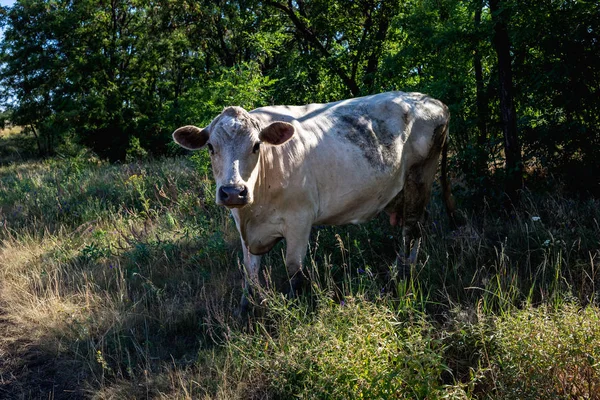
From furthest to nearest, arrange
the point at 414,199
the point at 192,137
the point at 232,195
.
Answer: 1. the point at 414,199
2. the point at 192,137
3. the point at 232,195

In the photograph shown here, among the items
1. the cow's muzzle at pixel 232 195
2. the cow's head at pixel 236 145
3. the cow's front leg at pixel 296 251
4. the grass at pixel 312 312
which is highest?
the cow's head at pixel 236 145

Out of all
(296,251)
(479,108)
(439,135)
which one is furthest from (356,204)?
(479,108)

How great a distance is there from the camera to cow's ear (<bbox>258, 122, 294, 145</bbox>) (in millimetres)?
4168

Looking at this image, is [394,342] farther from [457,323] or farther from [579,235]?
[579,235]

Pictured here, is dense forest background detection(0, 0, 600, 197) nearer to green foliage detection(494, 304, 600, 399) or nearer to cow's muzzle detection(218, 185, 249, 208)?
green foliage detection(494, 304, 600, 399)

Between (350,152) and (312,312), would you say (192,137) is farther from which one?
(312,312)

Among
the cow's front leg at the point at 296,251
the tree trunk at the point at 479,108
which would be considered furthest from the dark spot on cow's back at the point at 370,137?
the tree trunk at the point at 479,108

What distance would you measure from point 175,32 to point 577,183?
20418 mm

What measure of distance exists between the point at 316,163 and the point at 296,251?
868 mm

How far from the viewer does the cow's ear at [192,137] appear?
14.2ft

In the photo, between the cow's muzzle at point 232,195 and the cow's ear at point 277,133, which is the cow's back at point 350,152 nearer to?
the cow's ear at point 277,133

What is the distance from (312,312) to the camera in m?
3.50

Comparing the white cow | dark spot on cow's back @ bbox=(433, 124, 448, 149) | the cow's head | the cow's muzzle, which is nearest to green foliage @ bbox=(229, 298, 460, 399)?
the white cow

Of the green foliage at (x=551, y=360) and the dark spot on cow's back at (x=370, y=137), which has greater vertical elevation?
the dark spot on cow's back at (x=370, y=137)
